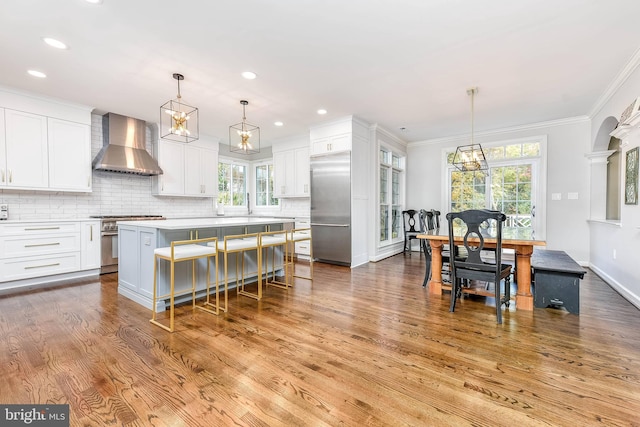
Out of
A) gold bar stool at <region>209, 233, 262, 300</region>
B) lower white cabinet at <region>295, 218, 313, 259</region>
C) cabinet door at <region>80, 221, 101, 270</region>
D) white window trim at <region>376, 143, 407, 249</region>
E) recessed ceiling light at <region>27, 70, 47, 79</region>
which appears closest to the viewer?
gold bar stool at <region>209, 233, 262, 300</region>

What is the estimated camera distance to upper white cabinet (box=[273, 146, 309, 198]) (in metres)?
6.10

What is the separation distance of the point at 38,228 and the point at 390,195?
5.87m

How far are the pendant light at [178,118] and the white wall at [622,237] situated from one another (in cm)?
489

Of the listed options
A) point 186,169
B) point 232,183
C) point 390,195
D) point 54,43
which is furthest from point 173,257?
point 232,183

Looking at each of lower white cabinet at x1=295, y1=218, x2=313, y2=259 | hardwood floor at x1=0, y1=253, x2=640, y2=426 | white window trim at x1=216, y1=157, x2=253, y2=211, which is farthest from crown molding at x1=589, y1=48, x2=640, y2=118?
white window trim at x1=216, y1=157, x2=253, y2=211

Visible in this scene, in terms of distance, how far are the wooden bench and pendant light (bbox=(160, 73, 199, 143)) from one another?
4041mm

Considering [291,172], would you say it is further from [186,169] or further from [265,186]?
[186,169]

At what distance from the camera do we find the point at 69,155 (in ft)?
14.0

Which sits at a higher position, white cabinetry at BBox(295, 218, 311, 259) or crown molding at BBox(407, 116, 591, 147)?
crown molding at BBox(407, 116, 591, 147)

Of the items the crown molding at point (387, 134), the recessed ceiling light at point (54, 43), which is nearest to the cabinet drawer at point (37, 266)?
the recessed ceiling light at point (54, 43)

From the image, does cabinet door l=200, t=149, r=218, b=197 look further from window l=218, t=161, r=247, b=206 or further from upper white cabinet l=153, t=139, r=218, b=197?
window l=218, t=161, r=247, b=206

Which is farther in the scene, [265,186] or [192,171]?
[265,186]

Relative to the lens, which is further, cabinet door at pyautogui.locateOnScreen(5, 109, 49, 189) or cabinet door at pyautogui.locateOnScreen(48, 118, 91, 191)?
cabinet door at pyautogui.locateOnScreen(48, 118, 91, 191)

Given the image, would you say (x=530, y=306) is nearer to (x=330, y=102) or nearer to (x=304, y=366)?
(x=304, y=366)
